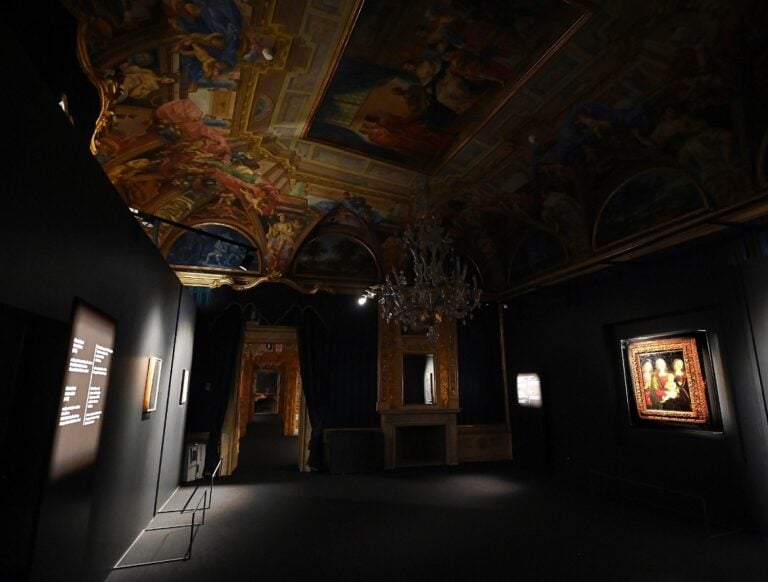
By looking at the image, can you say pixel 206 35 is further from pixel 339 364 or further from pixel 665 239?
pixel 665 239

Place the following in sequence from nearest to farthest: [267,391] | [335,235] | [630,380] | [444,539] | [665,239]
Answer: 1. [444,539]
2. [665,239]
3. [630,380]
4. [335,235]
5. [267,391]

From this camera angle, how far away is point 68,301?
8.59 feet

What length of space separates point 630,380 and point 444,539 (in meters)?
4.35

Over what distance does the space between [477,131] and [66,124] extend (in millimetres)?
5441

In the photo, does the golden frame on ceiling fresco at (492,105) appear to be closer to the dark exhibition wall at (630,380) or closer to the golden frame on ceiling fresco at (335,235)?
the golden frame on ceiling fresco at (335,235)

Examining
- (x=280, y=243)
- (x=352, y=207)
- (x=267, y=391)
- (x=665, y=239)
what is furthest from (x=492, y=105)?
(x=267, y=391)

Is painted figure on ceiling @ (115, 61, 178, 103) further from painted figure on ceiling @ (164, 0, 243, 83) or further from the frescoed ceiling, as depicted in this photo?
painted figure on ceiling @ (164, 0, 243, 83)

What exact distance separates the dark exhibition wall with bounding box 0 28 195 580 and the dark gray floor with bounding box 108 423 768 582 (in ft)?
3.29

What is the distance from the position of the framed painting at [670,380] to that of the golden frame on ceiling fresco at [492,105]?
4.50 m

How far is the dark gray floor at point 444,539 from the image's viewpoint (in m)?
4.11

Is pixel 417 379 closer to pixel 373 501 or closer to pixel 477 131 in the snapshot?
pixel 373 501

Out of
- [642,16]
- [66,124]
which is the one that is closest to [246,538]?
[66,124]

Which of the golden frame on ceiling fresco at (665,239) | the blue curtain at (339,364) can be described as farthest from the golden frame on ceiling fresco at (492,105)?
the blue curtain at (339,364)

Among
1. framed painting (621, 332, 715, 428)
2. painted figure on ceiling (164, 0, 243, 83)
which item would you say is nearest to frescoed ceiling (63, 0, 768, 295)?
painted figure on ceiling (164, 0, 243, 83)
